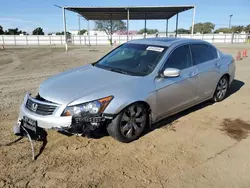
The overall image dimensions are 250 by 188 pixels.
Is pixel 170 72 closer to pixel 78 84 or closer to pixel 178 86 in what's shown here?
pixel 178 86

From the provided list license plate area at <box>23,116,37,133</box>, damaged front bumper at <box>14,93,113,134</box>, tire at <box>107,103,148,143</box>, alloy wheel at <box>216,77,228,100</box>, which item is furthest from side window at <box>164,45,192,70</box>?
license plate area at <box>23,116,37,133</box>

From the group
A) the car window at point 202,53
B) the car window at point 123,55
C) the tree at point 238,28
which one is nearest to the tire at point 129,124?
the car window at point 123,55

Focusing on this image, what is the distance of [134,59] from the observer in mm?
4156

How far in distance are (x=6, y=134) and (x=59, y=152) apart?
1186 millimetres

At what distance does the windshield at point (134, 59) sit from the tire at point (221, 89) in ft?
7.05

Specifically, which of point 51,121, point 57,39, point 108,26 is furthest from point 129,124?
point 108,26

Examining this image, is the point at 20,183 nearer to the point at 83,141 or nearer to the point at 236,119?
the point at 83,141

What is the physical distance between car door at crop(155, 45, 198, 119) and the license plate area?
76.2 inches

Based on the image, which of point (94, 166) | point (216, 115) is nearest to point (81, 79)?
point (94, 166)

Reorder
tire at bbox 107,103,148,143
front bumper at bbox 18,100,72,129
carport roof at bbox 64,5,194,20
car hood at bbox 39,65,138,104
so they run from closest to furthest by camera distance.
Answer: front bumper at bbox 18,100,72,129 < car hood at bbox 39,65,138,104 < tire at bbox 107,103,148,143 < carport roof at bbox 64,5,194,20

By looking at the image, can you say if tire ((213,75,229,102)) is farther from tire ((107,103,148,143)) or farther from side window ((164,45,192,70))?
tire ((107,103,148,143))

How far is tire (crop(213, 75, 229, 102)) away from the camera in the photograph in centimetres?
538

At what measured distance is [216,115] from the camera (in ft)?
15.6

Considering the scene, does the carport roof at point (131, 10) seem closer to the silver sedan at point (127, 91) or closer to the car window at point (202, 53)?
the car window at point (202, 53)
